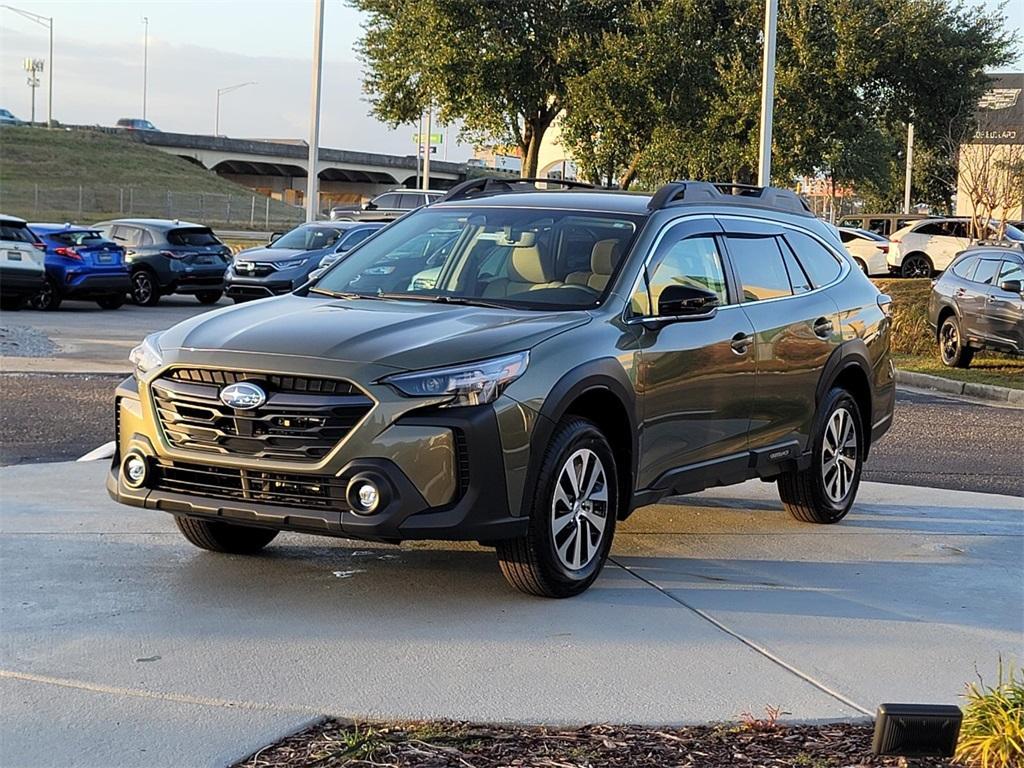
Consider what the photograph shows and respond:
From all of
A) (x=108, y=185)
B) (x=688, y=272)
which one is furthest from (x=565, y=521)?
(x=108, y=185)

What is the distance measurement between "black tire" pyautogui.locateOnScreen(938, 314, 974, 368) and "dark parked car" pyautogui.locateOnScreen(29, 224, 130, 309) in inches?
541

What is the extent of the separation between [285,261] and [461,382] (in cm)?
2129

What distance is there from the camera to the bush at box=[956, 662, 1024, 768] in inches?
163

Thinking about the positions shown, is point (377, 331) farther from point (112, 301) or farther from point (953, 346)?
point (112, 301)

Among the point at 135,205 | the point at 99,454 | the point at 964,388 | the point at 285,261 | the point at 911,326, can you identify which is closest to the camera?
the point at 99,454

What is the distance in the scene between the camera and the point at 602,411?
6684 mm

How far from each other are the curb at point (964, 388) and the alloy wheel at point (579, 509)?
11742 millimetres

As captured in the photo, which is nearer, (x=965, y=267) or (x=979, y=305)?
(x=979, y=305)

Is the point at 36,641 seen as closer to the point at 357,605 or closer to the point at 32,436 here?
the point at 357,605

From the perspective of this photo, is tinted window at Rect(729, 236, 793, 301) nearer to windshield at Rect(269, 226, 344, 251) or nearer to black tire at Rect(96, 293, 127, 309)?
black tire at Rect(96, 293, 127, 309)

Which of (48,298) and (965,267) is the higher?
(965,267)

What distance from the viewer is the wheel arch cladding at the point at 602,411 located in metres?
6.09

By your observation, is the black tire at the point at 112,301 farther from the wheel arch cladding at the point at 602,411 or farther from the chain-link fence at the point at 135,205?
the chain-link fence at the point at 135,205

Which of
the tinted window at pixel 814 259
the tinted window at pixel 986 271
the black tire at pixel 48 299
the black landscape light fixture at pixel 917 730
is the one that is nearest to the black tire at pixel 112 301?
the black tire at pixel 48 299
